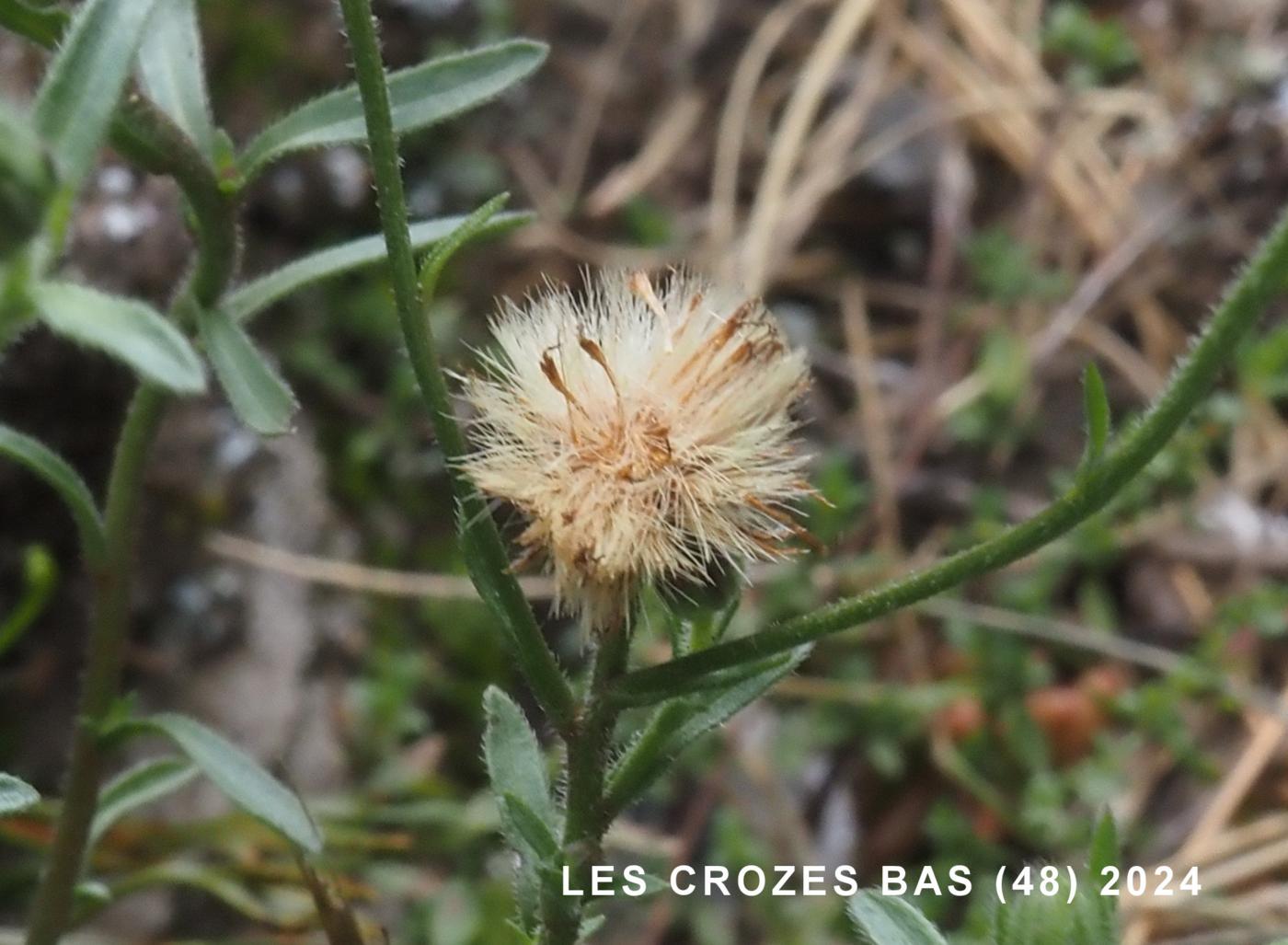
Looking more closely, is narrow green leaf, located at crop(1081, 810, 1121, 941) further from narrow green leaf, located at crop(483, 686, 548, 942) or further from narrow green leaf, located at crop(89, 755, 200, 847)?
narrow green leaf, located at crop(89, 755, 200, 847)

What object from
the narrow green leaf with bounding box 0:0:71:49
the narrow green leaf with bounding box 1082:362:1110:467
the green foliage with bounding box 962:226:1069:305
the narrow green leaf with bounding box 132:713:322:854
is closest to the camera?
the narrow green leaf with bounding box 1082:362:1110:467

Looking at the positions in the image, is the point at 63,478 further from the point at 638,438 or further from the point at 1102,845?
the point at 1102,845

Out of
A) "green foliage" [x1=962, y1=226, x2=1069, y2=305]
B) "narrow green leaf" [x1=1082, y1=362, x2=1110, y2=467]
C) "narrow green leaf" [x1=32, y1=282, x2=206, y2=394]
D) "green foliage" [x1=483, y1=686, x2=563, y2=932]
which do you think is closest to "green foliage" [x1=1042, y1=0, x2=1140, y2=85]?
"green foliage" [x1=962, y1=226, x2=1069, y2=305]

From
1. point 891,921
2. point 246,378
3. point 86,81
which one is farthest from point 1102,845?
point 86,81

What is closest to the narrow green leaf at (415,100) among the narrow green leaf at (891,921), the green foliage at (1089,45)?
the narrow green leaf at (891,921)

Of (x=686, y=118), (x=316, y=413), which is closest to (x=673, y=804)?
(x=316, y=413)
